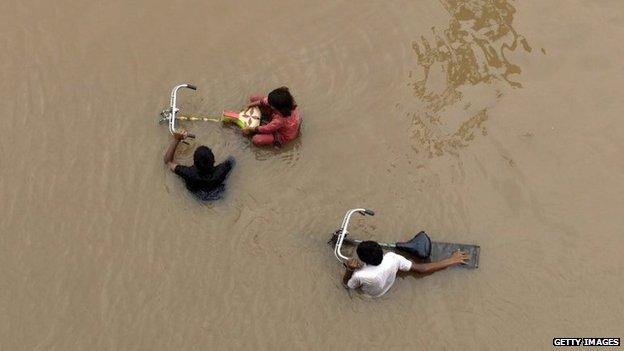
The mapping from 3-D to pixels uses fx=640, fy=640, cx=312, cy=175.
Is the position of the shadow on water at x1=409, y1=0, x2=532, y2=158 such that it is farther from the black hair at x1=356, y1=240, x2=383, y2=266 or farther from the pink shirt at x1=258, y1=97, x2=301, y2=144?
the black hair at x1=356, y1=240, x2=383, y2=266

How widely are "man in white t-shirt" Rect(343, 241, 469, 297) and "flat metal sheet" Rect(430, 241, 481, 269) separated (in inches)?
2.1

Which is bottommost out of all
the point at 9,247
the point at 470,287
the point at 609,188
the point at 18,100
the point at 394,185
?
the point at 470,287

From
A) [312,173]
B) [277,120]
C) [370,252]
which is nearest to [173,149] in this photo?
[277,120]

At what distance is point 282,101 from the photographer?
17.3ft

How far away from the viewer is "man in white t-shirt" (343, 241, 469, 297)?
15.2 feet

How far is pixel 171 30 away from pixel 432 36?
2.58 meters

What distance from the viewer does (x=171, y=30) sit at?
20.8 ft

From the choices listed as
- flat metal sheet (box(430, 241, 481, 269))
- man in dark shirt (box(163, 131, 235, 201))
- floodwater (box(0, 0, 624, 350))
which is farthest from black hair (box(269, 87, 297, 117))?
flat metal sheet (box(430, 241, 481, 269))

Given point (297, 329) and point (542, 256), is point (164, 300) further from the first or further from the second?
point (542, 256)

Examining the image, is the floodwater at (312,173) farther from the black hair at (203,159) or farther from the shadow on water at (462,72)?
the black hair at (203,159)

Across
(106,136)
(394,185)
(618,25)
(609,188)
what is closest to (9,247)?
(106,136)

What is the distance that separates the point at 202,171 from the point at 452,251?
84.1 inches

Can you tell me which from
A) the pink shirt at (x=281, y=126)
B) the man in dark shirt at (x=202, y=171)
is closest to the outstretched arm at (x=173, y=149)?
the man in dark shirt at (x=202, y=171)

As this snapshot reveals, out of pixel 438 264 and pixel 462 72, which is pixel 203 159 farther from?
pixel 462 72
